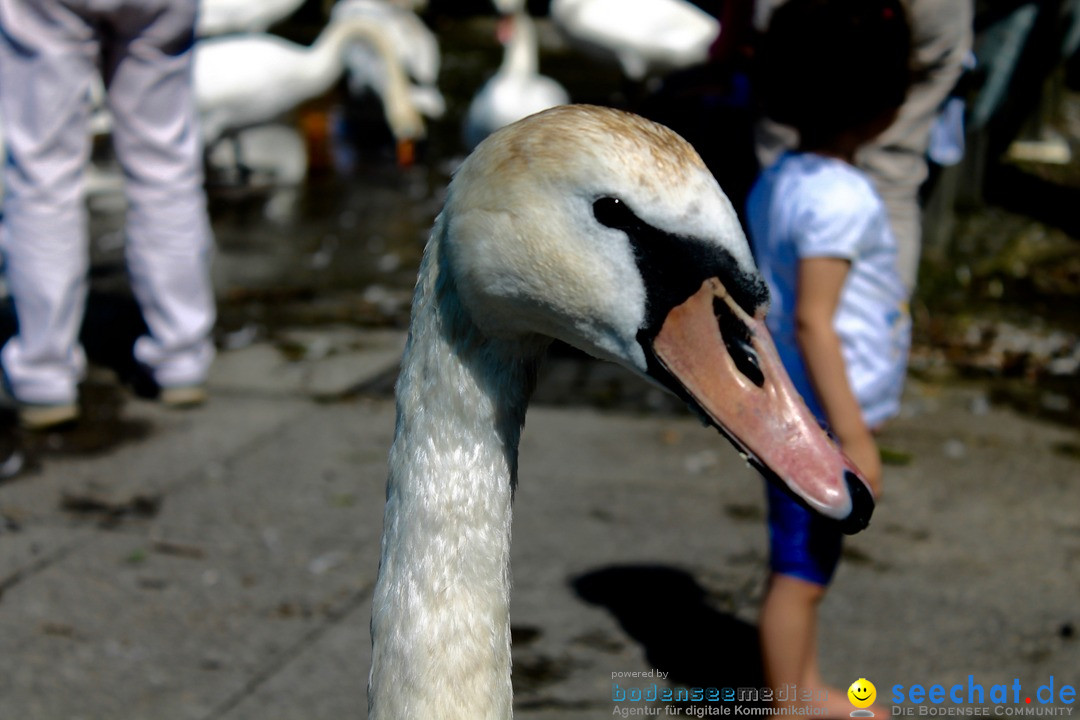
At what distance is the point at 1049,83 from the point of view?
8.87 m

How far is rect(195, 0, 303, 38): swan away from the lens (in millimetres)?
10297

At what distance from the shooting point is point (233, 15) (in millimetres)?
10398

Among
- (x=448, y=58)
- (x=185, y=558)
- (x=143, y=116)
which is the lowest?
(x=448, y=58)

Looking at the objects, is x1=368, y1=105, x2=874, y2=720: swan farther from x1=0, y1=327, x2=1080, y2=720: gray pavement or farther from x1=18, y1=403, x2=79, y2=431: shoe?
x1=18, y1=403, x2=79, y2=431: shoe

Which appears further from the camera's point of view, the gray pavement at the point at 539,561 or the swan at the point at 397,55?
the swan at the point at 397,55

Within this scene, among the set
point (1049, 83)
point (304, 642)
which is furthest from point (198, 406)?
point (1049, 83)

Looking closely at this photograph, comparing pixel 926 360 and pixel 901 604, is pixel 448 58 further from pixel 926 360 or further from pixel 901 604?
pixel 901 604

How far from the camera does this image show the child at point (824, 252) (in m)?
3.04

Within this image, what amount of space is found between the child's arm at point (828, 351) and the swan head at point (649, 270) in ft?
3.91

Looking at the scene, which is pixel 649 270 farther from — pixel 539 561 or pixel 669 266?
pixel 539 561

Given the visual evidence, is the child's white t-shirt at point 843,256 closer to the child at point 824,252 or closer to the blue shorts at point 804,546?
the child at point 824,252

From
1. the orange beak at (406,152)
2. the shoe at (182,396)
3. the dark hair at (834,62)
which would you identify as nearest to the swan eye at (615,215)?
the dark hair at (834,62)

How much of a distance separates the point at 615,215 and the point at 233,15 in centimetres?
925

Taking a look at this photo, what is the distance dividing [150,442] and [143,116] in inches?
49.3
